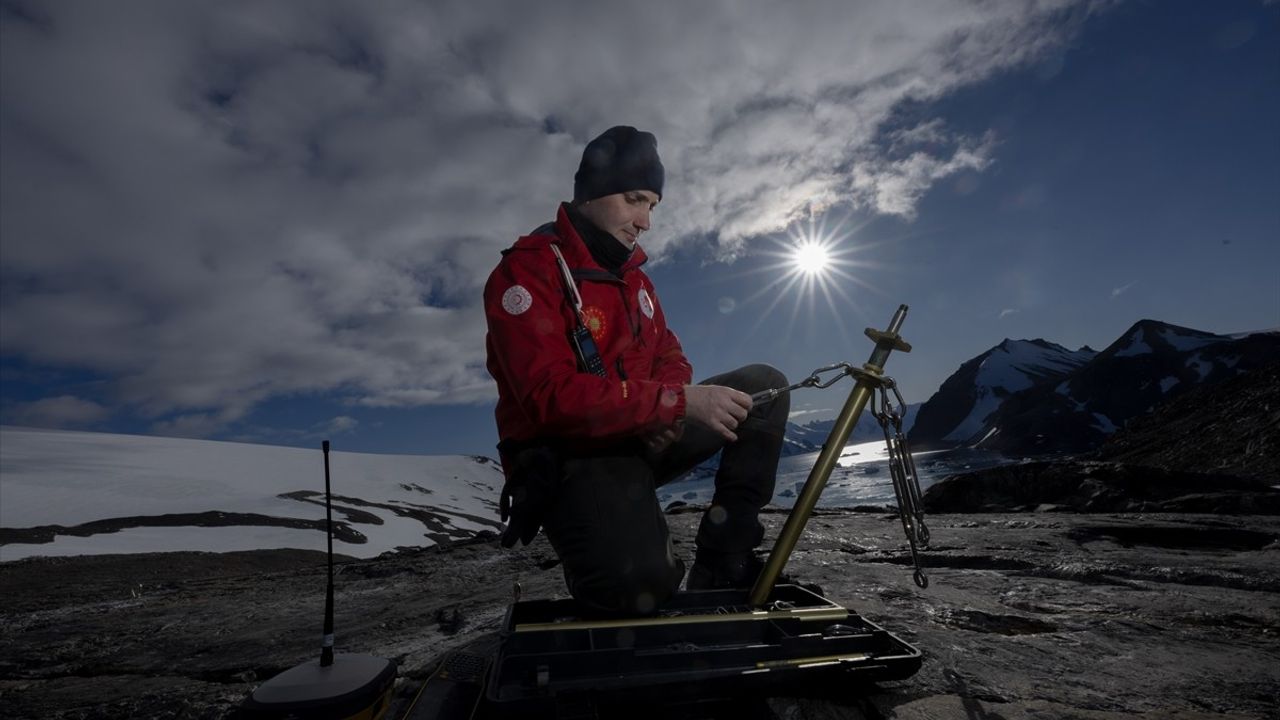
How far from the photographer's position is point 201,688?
2609 millimetres

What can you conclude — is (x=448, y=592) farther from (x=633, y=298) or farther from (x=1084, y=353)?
(x=1084, y=353)

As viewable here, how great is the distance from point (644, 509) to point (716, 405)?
69 centimetres

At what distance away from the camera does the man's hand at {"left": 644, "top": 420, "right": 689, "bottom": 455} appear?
255cm

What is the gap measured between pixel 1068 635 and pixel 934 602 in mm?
706

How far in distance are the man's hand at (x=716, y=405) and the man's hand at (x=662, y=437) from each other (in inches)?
4.6

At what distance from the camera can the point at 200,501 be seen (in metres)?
43.1

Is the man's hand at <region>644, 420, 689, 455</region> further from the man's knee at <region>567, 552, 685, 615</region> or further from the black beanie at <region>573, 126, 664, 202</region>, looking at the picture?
the black beanie at <region>573, 126, 664, 202</region>

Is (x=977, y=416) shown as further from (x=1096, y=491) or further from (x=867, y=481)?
(x=1096, y=491)

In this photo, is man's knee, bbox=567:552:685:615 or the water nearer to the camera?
man's knee, bbox=567:552:685:615

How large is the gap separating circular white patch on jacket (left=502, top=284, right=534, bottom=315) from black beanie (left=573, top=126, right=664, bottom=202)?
0.97 meters

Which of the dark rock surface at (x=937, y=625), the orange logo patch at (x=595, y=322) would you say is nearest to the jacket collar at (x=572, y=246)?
the orange logo patch at (x=595, y=322)

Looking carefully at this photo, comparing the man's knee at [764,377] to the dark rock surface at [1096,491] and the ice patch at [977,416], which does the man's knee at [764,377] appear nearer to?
the dark rock surface at [1096,491]

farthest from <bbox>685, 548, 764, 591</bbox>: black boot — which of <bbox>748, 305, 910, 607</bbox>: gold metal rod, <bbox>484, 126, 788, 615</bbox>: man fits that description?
<bbox>748, 305, 910, 607</bbox>: gold metal rod

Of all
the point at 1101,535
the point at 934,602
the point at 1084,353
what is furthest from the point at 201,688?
the point at 1084,353
